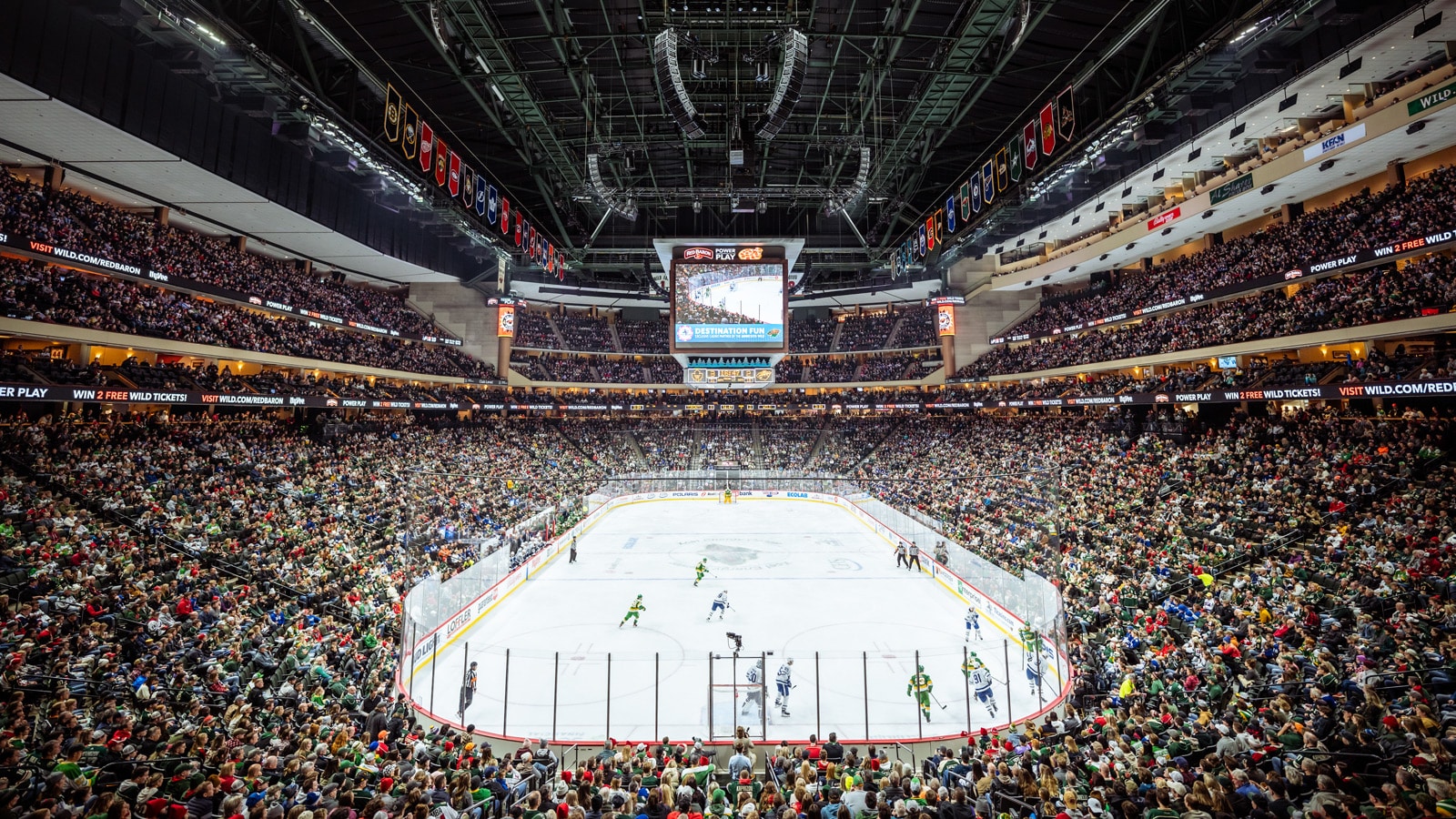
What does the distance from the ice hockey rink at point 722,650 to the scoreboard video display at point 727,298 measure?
959 centimetres

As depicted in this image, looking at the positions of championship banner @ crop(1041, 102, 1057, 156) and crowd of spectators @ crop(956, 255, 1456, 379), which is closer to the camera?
championship banner @ crop(1041, 102, 1057, 156)

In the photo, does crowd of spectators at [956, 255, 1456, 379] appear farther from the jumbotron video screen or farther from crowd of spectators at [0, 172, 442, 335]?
crowd of spectators at [0, 172, 442, 335]

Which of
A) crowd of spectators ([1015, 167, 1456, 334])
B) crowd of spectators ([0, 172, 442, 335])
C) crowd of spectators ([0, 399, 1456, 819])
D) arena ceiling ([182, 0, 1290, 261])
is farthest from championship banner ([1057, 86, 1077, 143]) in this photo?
crowd of spectators ([0, 172, 442, 335])

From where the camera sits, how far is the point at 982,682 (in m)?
12.0

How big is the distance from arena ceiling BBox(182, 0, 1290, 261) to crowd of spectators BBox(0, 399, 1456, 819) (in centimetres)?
1210

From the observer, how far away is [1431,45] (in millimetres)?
16219

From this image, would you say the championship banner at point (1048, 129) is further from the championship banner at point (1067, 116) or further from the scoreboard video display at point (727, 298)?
the scoreboard video display at point (727, 298)

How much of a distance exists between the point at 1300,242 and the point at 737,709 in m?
28.4

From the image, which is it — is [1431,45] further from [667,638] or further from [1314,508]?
[667,638]

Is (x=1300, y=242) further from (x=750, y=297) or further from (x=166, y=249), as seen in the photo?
(x=166, y=249)

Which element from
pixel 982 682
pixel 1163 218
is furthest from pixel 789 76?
pixel 1163 218

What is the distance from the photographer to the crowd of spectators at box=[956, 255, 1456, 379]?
18297 millimetres

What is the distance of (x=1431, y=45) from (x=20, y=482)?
3941 cm

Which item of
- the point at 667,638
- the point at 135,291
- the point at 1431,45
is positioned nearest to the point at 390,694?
the point at 667,638
